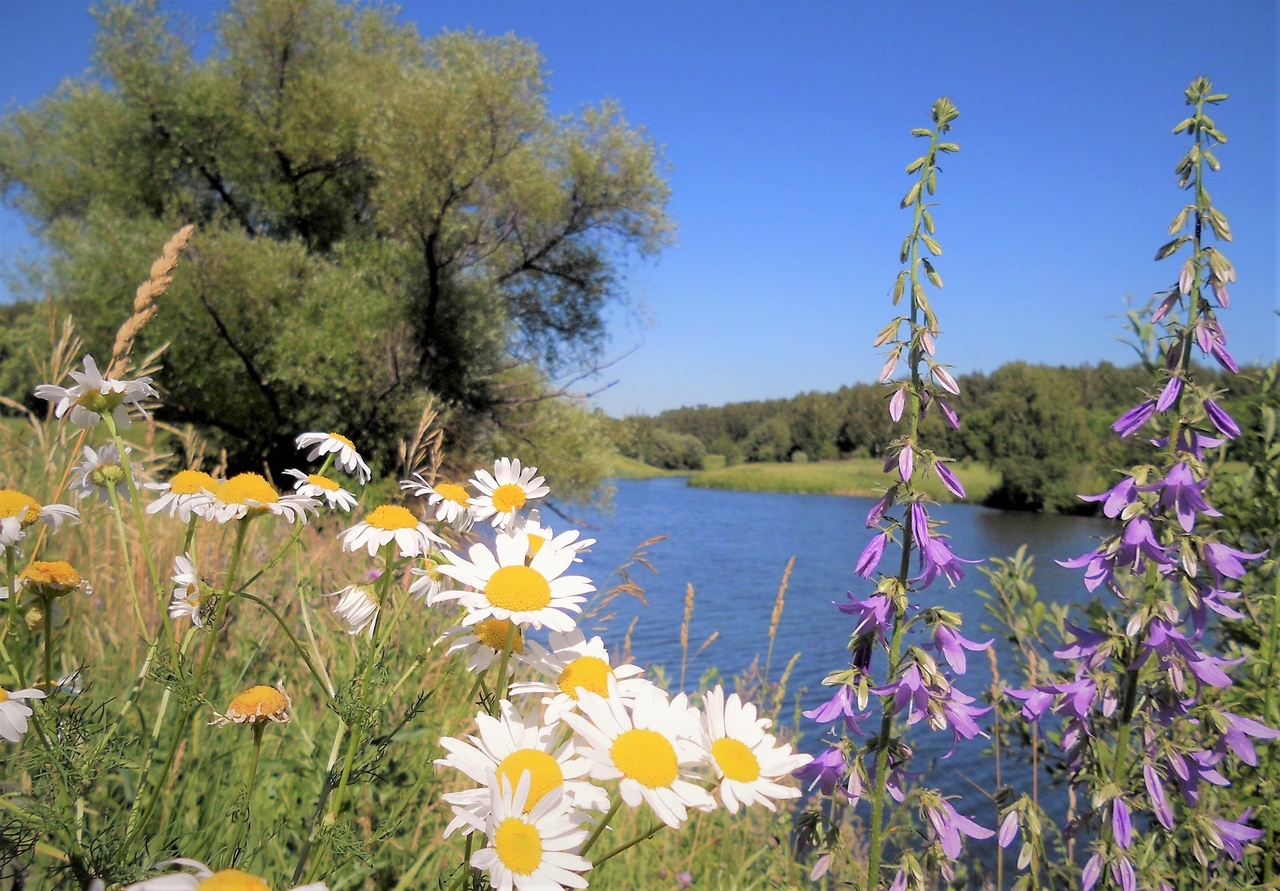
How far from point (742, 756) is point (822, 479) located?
4939cm

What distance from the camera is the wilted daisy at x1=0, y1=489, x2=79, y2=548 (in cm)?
116

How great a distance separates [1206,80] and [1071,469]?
4666cm

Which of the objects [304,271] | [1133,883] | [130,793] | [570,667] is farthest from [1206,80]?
[304,271]

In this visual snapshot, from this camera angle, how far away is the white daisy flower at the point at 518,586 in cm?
96

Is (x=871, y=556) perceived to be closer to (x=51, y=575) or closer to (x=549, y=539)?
(x=549, y=539)

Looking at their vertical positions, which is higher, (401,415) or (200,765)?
(401,415)

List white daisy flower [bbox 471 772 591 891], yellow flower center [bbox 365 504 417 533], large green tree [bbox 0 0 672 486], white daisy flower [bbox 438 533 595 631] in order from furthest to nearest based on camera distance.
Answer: large green tree [bbox 0 0 672 486]
yellow flower center [bbox 365 504 417 533]
white daisy flower [bbox 438 533 595 631]
white daisy flower [bbox 471 772 591 891]

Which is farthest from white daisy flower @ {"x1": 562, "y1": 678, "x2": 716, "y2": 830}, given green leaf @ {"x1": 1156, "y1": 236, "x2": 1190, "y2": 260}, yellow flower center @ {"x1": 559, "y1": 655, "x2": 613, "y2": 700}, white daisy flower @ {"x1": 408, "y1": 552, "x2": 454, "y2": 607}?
green leaf @ {"x1": 1156, "y1": 236, "x2": 1190, "y2": 260}

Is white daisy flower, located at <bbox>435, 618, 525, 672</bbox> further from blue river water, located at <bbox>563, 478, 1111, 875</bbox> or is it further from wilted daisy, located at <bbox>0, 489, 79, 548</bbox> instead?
blue river water, located at <bbox>563, 478, 1111, 875</bbox>

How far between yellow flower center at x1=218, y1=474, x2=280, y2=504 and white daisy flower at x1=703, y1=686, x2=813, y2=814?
0.75 meters

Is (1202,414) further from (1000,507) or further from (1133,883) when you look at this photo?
(1000,507)

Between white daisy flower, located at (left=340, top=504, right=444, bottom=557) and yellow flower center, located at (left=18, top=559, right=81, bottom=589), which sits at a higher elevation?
white daisy flower, located at (left=340, top=504, right=444, bottom=557)

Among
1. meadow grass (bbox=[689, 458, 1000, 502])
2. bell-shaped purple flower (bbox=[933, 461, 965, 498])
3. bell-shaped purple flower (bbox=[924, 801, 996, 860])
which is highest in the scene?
bell-shaped purple flower (bbox=[933, 461, 965, 498])

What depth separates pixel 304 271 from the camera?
1248cm
